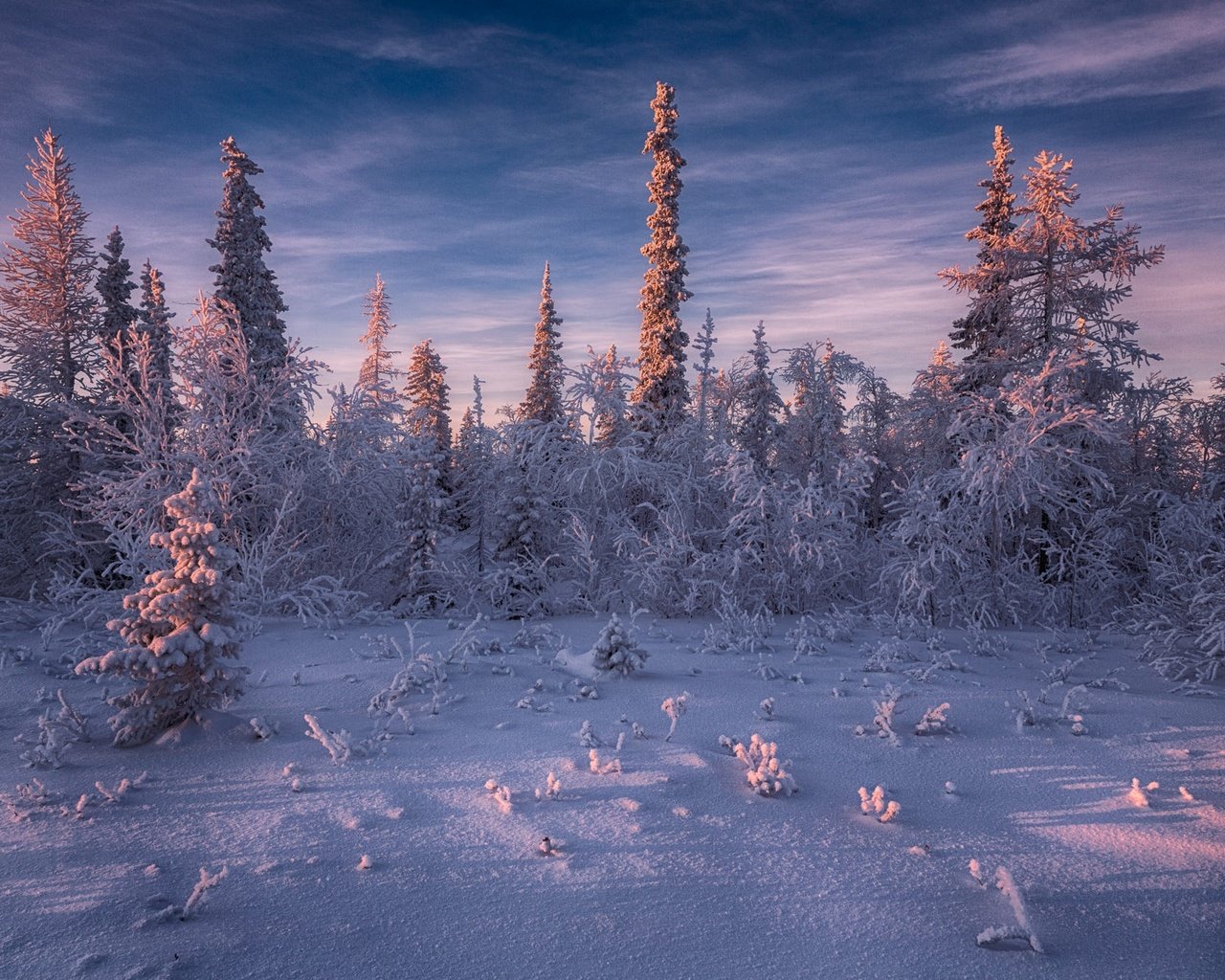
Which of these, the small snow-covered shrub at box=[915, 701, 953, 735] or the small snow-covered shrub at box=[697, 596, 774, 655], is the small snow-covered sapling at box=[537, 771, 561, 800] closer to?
the small snow-covered shrub at box=[915, 701, 953, 735]

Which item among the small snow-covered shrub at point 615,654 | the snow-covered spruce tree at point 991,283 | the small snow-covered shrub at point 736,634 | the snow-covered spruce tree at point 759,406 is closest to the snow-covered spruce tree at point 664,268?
the snow-covered spruce tree at point 759,406

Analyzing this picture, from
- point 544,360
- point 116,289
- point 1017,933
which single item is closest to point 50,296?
point 116,289

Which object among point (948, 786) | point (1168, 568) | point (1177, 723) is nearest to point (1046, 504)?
point (1168, 568)

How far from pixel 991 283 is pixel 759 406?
702cm

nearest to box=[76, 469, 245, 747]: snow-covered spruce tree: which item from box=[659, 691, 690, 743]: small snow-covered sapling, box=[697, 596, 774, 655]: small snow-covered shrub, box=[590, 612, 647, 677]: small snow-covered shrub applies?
box=[659, 691, 690, 743]: small snow-covered sapling

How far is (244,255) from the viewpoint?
65.0 ft

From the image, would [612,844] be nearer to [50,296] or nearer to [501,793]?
[501,793]

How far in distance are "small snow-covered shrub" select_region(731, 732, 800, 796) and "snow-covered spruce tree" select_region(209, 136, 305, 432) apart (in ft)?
59.3

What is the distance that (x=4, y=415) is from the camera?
15.6 meters

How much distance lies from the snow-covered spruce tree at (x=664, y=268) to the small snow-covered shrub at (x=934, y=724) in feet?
51.3

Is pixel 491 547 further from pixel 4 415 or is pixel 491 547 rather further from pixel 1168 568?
pixel 1168 568

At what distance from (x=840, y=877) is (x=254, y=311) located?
21.0m

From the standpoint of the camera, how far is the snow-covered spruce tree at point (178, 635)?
210 inches

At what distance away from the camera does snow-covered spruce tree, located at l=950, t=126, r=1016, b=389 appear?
56.4ft
